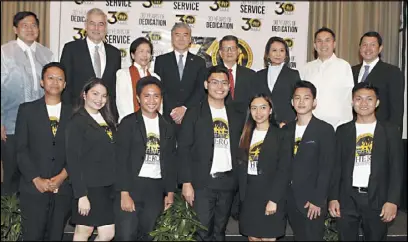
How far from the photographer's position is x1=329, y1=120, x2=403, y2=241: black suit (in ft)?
11.3

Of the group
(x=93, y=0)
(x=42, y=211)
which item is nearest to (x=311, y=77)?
(x=42, y=211)

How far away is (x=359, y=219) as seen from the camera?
352 cm

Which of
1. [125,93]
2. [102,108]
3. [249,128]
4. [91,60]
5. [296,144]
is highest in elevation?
[91,60]

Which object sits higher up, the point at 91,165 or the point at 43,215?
the point at 91,165

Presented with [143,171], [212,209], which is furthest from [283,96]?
[143,171]

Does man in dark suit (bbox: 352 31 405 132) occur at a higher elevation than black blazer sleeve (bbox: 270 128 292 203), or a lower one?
higher

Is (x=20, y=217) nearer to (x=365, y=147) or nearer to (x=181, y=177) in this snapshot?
(x=181, y=177)

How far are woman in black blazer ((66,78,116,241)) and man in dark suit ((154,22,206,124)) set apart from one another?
3.58 feet

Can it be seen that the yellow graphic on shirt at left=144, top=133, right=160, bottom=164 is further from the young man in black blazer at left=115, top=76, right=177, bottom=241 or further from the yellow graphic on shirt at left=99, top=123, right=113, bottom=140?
the yellow graphic on shirt at left=99, top=123, right=113, bottom=140

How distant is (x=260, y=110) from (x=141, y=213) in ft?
3.60

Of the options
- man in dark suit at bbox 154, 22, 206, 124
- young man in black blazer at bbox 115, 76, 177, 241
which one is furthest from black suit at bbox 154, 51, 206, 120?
young man in black blazer at bbox 115, 76, 177, 241

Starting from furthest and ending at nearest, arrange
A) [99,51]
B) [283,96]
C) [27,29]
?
[99,51], [27,29], [283,96]

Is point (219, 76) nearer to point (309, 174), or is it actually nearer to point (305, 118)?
point (305, 118)

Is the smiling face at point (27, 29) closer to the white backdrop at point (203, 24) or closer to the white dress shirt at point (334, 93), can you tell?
the white backdrop at point (203, 24)
